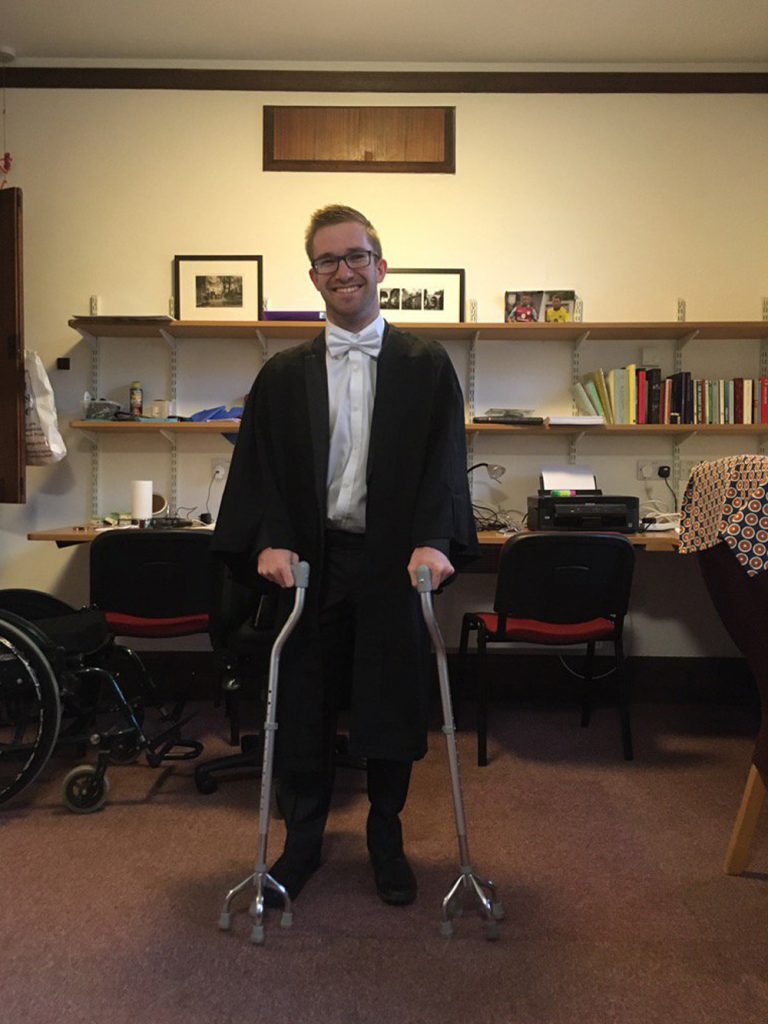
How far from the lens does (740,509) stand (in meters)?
1.69

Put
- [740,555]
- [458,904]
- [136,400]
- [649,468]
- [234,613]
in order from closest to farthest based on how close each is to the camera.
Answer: [458,904]
[740,555]
[234,613]
[136,400]
[649,468]

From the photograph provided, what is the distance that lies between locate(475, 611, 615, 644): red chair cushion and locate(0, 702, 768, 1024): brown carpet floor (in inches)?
19.0

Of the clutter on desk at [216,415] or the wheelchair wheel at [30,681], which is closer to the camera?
the wheelchair wheel at [30,681]

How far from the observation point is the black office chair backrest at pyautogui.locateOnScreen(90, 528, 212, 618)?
2451 mm

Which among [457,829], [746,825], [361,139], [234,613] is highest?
[361,139]

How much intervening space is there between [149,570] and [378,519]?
1.16 metres

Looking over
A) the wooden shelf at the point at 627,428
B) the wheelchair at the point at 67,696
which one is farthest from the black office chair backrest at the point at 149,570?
the wooden shelf at the point at 627,428

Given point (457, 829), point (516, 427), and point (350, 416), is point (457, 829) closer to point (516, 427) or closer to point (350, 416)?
point (350, 416)

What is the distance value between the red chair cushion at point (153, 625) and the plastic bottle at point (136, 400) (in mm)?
1172

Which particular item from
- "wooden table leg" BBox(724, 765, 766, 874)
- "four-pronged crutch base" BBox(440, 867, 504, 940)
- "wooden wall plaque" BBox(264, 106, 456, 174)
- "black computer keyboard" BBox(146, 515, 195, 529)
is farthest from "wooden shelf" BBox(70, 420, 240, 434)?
"wooden table leg" BBox(724, 765, 766, 874)

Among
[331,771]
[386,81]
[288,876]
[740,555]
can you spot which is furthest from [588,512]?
[386,81]

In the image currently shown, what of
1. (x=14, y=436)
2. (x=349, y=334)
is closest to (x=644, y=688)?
(x=349, y=334)

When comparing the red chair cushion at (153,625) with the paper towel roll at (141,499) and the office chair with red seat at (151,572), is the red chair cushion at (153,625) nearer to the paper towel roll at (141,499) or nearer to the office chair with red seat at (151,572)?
the office chair with red seat at (151,572)

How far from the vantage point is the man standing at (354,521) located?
5.51 feet
